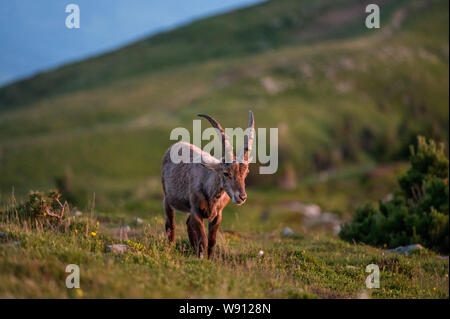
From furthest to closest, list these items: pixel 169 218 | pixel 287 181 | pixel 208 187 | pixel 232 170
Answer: pixel 287 181
pixel 169 218
pixel 208 187
pixel 232 170

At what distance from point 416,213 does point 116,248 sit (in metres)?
12.9

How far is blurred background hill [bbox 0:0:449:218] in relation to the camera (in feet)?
244

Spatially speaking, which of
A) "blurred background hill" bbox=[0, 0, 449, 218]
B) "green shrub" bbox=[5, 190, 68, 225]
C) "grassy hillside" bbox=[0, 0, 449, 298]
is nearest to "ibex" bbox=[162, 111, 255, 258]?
"grassy hillside" bbox=[0, 0, 449, 298]

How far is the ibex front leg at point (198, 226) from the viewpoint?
10867 millimetres

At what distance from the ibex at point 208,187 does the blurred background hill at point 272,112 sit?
28.5 metres

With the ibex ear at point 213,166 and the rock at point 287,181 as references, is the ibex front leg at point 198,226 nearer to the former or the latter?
the ibex ear at point 213,166

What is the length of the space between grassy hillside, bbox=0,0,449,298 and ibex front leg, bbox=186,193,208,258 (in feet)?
1.71

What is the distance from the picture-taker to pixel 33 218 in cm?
1251

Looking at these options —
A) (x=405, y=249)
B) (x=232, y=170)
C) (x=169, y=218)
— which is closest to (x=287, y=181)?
(x=405, y=249)

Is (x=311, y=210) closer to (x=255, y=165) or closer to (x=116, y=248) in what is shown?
(x=255, y=165)

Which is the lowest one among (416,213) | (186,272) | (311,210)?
(311,210)

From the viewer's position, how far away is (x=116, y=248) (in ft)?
32.4

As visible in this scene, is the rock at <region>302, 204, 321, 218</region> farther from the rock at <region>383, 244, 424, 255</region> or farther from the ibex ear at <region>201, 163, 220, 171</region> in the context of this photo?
the ibex ear at <region>201, 163, 220, 171</region>
